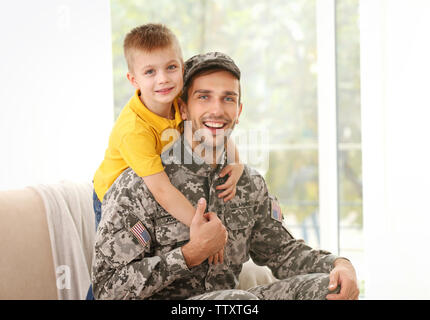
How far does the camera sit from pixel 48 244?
1.25 meters

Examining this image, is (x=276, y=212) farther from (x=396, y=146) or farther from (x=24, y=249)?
(x=396, y=146)

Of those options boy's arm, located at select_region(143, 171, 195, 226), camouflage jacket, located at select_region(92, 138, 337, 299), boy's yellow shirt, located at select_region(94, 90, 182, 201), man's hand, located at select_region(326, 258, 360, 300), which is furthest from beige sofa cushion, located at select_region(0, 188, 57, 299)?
man's hand, located at select_region(326, 258, 360, 300)

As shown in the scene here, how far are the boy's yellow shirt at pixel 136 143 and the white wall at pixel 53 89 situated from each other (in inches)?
19.2

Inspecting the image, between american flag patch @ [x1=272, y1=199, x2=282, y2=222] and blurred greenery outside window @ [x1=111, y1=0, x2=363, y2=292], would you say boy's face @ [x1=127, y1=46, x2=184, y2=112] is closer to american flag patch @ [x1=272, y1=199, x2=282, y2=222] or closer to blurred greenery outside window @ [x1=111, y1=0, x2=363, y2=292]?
american flag patch @ [x1=272, y1=199, x2=282, y2=222]

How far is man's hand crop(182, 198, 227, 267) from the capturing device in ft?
3.00

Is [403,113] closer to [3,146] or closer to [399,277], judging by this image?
[399,277]

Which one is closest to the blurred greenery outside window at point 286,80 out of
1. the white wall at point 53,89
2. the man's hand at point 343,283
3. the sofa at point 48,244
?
the white wall at point 53,89

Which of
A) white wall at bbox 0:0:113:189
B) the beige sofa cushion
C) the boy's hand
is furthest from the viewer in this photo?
white wall at bbox 0:0:113:189

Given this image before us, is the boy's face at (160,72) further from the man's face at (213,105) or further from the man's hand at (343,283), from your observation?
the man's hand at (343,283)

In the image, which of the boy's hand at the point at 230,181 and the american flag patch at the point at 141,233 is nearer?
the american flag patch at the point at 141,233

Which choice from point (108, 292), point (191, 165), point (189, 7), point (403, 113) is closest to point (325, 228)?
point (403, 113)

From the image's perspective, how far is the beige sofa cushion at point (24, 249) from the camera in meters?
1.13

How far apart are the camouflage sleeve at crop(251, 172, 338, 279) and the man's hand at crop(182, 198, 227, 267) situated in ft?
0.61
